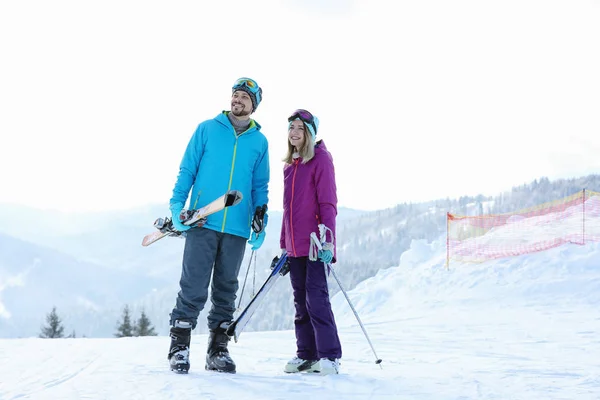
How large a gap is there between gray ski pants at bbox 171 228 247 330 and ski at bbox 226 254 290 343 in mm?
125

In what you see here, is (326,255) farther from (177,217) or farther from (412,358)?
(412,358)

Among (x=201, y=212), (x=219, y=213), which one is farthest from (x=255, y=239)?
(x=201, y=212)

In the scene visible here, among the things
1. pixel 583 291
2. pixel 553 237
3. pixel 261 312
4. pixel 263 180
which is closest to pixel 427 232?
pixel 261 312

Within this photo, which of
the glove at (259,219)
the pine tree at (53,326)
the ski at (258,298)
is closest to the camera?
the ski at (258,298)

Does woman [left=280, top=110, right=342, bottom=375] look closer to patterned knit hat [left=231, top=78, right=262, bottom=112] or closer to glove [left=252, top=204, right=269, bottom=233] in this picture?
glove [left=252, top=204, right=269, bottom=233]

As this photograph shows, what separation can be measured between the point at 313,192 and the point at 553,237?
16.1 meters

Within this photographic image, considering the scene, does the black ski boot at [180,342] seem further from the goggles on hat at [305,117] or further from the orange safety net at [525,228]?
the orange safety net at [525,228]

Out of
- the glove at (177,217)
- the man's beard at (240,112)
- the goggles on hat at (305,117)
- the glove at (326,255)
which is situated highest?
the man's beard at (240,112)

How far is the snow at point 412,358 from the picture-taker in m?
3.49

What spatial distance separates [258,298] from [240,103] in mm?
1620

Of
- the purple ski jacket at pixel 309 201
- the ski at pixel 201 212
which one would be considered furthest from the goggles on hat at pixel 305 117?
the ski at pixel 201 212

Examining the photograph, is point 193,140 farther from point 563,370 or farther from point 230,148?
point 563,370

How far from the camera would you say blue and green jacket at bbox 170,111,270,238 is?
174 inches

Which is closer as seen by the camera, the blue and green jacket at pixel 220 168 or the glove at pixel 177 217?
the glove at pixel 177 217
